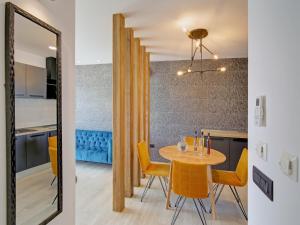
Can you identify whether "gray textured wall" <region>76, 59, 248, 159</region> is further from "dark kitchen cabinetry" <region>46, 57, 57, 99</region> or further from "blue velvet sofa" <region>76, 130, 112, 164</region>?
"dark kitchen cabinetry" <region>46, 57, 57, 99</region>

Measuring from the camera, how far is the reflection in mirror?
3.59ft

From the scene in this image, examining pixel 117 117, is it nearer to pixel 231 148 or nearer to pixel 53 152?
pixel 53 152

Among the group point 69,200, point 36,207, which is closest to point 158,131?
point 69,200

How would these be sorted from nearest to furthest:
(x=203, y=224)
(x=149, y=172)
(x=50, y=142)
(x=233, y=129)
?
(x=50, y=142) < (x=203, y=224) < (x=149, y=172) < (x=233, y=129)

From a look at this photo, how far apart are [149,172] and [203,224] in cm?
98

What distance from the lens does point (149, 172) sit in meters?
2.88

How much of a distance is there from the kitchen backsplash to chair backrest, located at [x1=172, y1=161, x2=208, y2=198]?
144 cm

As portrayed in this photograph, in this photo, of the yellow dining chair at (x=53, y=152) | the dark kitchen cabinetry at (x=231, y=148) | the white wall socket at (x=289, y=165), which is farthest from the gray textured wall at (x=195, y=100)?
the white wall socket at (x=289, y=165)

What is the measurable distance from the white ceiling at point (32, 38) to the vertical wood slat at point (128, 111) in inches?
67.5

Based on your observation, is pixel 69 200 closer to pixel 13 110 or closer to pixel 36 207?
pixel 36 207

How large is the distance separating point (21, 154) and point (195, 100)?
4.29 m

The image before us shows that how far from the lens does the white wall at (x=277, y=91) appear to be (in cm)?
77

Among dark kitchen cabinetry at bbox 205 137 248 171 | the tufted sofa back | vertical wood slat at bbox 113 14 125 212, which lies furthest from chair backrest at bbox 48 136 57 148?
dark kitchen cabinetry at bbox 205 137 248 171

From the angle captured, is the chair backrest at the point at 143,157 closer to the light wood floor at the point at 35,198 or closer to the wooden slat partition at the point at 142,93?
the wooden slat partition at the point at 142,93
